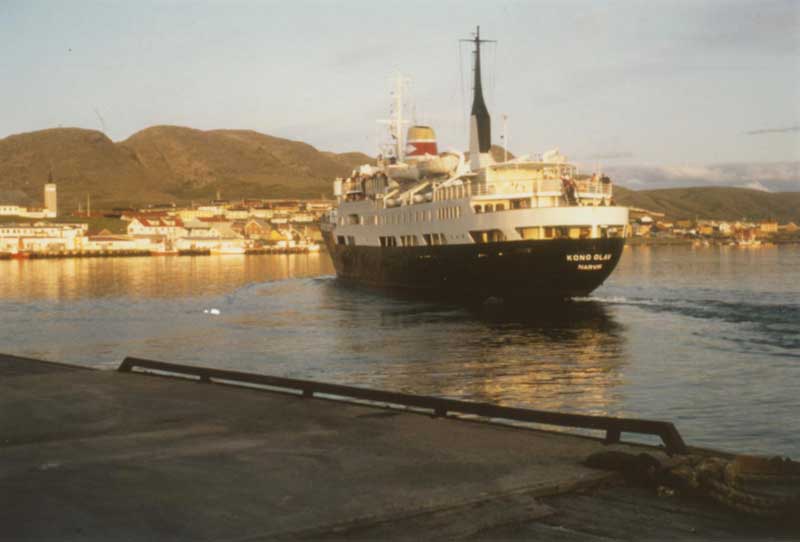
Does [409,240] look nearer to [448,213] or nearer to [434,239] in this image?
[434,239]

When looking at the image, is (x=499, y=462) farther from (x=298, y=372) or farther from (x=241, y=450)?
(x=298, y=372)

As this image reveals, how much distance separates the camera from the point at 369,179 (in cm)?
7700

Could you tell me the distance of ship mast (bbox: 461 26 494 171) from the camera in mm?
62500

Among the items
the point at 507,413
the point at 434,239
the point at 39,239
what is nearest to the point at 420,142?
the point at 434,239

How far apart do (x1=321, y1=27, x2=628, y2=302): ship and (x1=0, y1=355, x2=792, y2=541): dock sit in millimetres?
35397

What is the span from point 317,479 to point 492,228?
1664 inches

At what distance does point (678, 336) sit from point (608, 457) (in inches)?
1133

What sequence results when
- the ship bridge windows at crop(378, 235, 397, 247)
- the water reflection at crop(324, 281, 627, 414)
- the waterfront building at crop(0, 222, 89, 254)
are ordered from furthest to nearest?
the waterfront building at crop(0, 222, 89, 254) < the ship bridge windows at crop(378, 235, 397, 247) < the water reflection at crop(324, 281, 627, 414)

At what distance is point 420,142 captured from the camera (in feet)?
256

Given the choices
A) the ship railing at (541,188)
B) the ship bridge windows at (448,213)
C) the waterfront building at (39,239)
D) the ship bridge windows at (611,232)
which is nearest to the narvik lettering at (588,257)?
the ship bridge windows at (611,232)

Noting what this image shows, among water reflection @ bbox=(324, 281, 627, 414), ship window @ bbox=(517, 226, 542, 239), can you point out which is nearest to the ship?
ship window @ bbox=(517, 226, 542, 239)

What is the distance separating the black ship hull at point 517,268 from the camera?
47.4 m

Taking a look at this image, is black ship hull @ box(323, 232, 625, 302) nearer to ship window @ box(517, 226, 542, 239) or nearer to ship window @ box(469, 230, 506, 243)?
ship window @ box(469, 230, 506, 243)

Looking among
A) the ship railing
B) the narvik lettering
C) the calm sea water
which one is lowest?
the calm sea water
